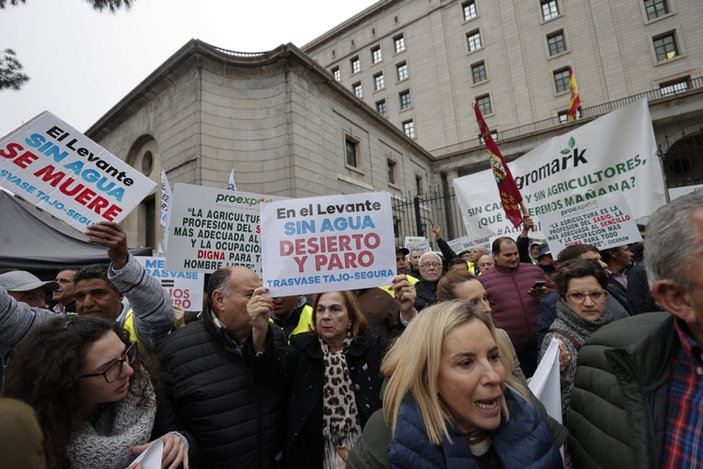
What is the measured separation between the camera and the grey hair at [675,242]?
3.77 ft

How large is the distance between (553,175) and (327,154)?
1060cm

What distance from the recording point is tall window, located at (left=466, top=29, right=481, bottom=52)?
98.9 feet

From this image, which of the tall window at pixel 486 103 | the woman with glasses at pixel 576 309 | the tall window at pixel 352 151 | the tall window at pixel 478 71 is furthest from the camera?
the tall window at pixel 478 71

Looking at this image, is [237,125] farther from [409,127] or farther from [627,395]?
[409,127]

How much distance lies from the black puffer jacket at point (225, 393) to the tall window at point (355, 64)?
37720 millimetres

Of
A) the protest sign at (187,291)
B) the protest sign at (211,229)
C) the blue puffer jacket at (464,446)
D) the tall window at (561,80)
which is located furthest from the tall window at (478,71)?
the blue puffer jacket at (464,446)

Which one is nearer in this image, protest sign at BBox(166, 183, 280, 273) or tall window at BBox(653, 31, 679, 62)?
protest sign at BBox(166, 183, 280, 273)

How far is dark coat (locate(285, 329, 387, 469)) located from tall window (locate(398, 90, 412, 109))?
3311 cm

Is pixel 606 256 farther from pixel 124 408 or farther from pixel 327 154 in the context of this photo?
pixel 327 154

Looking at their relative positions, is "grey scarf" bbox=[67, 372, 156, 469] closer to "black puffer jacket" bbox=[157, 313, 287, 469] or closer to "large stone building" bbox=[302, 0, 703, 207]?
"black puffer jacket" bbox=[157, 313, 287, 469]

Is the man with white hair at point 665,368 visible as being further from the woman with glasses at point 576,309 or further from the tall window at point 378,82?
the tall window at point 378,82

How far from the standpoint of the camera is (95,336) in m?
1.64

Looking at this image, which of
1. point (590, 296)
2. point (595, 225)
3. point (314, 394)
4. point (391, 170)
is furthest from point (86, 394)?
point (391, 170)

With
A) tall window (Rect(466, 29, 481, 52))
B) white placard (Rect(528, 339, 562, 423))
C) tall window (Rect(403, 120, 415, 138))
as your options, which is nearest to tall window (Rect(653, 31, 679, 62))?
tall window (Rect(466, 29, 481, 52))
